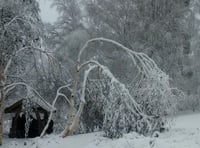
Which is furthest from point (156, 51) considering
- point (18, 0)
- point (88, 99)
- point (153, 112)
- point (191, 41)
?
point (18, 0)

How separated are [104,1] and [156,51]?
4104mm

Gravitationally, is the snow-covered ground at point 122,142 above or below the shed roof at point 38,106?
below

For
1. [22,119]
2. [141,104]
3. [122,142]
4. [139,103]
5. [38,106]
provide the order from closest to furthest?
1. [122,142]
2. [141,104]
3. [139,103]
4. [38,106]
5. [22,119]

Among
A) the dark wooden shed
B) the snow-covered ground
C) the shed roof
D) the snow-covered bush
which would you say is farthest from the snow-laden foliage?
the dark wooden shed

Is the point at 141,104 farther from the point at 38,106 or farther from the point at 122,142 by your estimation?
the point at 38,106

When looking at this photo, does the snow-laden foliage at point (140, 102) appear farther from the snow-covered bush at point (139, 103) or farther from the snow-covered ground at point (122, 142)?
the snow-covered ground at point (122, 142)

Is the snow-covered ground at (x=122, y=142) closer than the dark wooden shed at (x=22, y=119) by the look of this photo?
Yes

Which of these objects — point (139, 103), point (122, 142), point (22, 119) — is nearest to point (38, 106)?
point (22, 119)

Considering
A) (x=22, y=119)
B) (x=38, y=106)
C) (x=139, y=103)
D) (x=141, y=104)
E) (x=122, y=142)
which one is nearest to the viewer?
(x=122, y=142)

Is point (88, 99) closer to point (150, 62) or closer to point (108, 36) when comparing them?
point (150, 62)

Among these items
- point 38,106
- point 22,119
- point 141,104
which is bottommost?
point 22,119

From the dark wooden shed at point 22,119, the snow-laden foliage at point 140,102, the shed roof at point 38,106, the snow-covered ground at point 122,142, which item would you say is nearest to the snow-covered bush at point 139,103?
the snow-laden foliage at point 140,102

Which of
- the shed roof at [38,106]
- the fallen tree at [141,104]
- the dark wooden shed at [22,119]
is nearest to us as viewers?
the fallen tree at [141,104]

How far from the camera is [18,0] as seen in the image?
A: 1036 centimetres
